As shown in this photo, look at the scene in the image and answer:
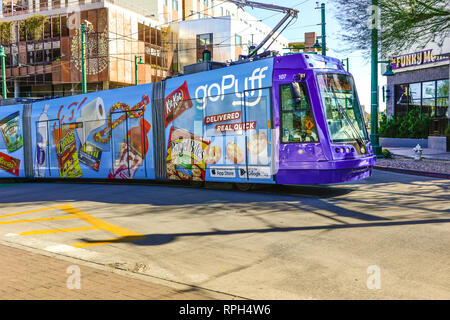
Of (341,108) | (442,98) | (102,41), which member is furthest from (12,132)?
(102,41)

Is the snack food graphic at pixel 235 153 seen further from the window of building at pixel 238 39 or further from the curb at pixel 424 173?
the window of building at pixel 238 39

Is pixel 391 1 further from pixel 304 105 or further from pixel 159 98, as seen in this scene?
pixel 159 98

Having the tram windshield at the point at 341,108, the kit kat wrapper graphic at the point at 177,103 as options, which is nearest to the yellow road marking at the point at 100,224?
the kit kat wrapper graphic at the point at 177,103

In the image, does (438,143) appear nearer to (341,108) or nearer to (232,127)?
(341,108)

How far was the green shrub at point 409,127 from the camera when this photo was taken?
28750mm

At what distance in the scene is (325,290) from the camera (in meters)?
4.66

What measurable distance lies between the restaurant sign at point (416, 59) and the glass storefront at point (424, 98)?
1.42 metres

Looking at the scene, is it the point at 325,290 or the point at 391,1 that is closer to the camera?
the point at 325,290

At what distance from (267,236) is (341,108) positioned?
474cm

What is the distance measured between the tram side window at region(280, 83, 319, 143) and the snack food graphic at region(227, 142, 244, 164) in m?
1.33

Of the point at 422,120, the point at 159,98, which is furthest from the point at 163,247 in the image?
the point at 422,120

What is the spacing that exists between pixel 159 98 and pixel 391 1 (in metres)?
8.68

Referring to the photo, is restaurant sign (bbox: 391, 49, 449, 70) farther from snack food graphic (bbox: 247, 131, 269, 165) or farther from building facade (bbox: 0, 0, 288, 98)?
snack food graphic (bbox: 247, 131, 269, 165)

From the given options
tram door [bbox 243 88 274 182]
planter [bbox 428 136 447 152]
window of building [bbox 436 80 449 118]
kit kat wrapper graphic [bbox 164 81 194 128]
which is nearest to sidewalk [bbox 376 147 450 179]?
planter [bbox 428 136 447 152]
